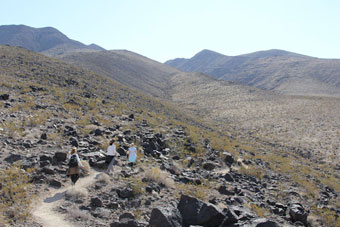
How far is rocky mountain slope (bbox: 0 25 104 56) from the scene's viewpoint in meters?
146

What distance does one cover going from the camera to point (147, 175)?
1123 centimetres

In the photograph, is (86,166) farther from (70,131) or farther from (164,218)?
(70,131)

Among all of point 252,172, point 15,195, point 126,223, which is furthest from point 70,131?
point 252,172

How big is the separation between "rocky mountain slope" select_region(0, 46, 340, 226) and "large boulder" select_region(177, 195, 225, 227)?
0.10 ft

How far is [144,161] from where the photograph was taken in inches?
536

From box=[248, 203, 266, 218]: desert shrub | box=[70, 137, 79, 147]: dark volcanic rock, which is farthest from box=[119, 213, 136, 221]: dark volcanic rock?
box=[70, 137, 79, 147]: dark volcanic rock

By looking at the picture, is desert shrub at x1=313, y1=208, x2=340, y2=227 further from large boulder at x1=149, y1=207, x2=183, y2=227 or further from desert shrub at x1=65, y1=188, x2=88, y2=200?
desert shrub at x1=65, y1=188, x2=88, y2=200

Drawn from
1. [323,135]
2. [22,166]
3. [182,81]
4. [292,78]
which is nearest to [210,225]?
[22,166]

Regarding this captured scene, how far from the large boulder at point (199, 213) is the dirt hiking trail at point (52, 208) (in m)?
3.36

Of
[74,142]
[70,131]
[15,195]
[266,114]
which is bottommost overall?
[15,195]

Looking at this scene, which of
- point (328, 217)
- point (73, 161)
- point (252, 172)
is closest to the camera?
point (73, 161)

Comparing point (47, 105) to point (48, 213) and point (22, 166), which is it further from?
point (48, 213)

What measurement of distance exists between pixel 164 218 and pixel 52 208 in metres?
3.45

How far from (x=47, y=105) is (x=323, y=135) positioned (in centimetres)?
3301
